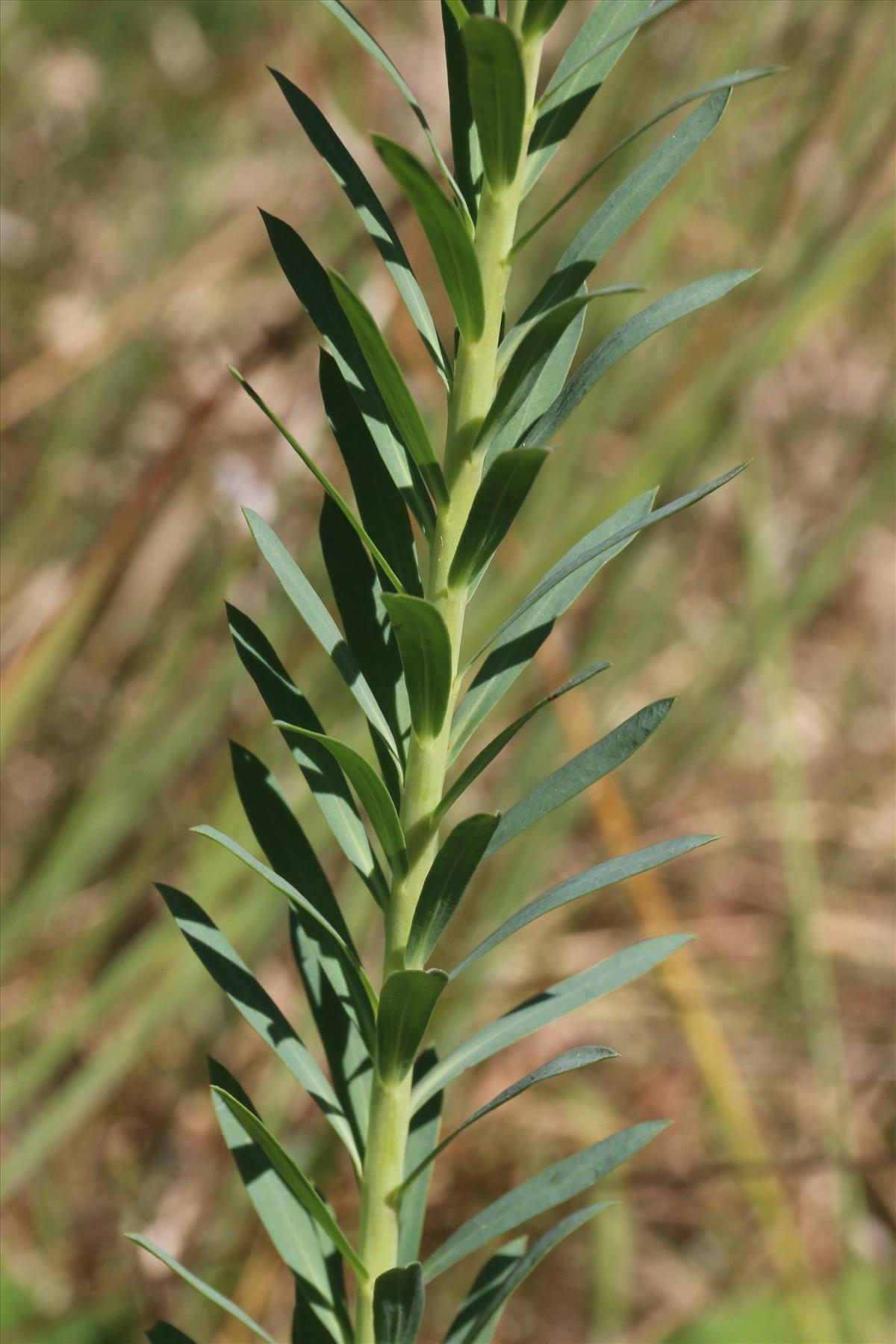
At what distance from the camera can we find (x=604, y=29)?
0.84ft

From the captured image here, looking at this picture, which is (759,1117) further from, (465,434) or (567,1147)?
(465,434)

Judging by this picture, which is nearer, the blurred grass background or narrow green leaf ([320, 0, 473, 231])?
narrow green leaf ([320, 0, 473, 231])

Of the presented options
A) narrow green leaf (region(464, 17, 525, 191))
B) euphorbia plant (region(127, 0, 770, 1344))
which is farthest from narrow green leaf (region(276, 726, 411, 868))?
narrow green leaf (region(464, 17, 525, 191))

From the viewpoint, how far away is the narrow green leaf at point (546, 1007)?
0.87 feet

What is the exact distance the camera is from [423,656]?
23 cm

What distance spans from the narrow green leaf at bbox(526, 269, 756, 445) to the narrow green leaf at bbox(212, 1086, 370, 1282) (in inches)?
5.9

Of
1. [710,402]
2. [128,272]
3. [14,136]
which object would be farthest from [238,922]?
[14,136]

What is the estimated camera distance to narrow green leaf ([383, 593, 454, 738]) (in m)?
0.22

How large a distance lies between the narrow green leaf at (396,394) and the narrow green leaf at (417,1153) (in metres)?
0.14

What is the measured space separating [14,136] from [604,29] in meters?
1.66

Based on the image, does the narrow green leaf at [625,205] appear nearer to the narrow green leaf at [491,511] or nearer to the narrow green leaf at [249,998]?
the narrow green leaf at [491,511]

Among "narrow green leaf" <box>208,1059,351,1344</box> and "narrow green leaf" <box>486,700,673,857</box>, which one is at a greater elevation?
"narrow green leaf" <box>486,700,673,857</box>

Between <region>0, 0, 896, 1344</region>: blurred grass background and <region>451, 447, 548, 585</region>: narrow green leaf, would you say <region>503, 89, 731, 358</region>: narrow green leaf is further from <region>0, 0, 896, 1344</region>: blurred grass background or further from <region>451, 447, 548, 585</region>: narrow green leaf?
<region>0, 0, 896, 1344</region>: blurred grass background

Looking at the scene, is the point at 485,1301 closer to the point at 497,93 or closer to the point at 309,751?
the point at 309,751
